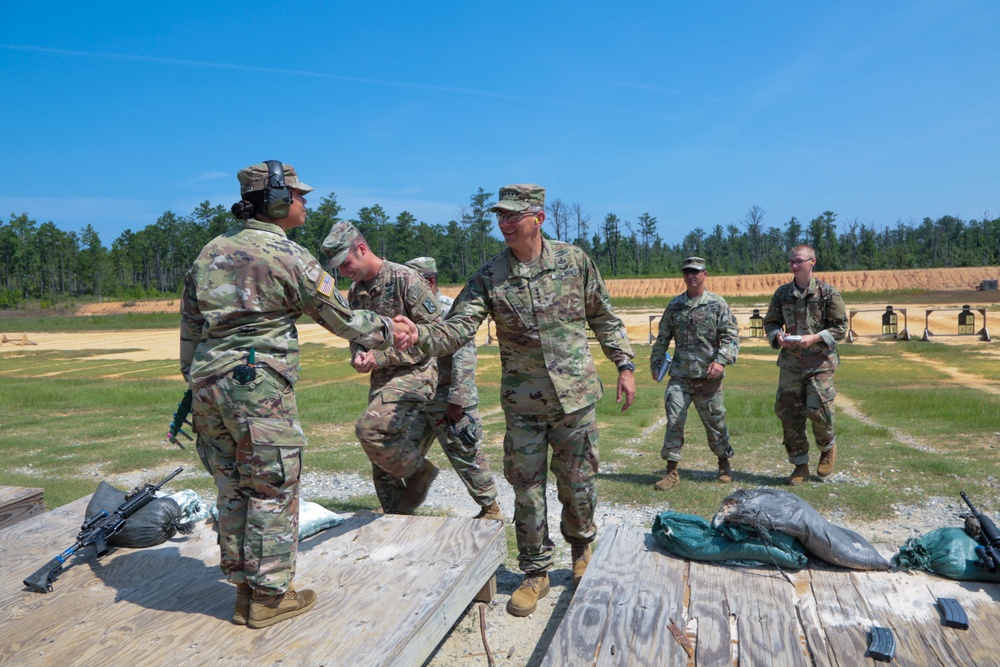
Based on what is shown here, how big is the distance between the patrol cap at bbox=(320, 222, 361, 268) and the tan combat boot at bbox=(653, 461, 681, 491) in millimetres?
3951

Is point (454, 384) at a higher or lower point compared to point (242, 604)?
higher

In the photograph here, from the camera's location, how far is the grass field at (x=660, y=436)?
7.04 meters

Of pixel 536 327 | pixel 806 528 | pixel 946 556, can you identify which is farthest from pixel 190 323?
pixel 946 556

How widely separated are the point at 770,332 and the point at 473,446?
366cm

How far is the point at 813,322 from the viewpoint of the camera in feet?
23.6

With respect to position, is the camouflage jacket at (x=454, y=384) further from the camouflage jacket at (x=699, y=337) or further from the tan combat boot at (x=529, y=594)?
the camouflage jacket at (x=699, y=337)

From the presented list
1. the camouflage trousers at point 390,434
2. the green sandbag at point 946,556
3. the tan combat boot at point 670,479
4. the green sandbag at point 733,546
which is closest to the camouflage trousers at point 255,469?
the camouflage trousers at point 390,434

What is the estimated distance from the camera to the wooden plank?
305 centimetres

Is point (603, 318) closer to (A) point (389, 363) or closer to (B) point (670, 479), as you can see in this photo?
(A) point (389, 363)

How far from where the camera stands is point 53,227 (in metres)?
90.6

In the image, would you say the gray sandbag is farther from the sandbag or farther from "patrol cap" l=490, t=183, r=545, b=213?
the sandbag

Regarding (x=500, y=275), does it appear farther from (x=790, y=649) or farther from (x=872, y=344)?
(x=872, y=344)

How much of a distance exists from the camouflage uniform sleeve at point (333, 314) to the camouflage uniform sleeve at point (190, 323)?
495mm

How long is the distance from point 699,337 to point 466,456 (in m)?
2.98
